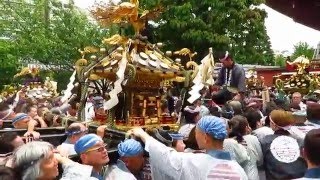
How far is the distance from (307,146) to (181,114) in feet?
12.2

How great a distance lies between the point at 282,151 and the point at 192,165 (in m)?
1.55

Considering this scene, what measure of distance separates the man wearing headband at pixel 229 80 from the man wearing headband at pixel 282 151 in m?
3.74

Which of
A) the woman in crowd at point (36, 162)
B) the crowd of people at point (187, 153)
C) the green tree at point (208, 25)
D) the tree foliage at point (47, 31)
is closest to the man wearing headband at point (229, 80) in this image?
the crowd of people at point (187, 153)

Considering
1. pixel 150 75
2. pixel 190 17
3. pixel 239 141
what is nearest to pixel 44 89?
pixel 190 17

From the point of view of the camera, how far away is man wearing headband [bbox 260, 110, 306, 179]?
4328 mm

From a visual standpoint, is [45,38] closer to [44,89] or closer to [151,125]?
[44,89]

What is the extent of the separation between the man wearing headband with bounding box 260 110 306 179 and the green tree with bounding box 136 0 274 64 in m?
13.5

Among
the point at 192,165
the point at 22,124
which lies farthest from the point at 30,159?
the point at 22,124

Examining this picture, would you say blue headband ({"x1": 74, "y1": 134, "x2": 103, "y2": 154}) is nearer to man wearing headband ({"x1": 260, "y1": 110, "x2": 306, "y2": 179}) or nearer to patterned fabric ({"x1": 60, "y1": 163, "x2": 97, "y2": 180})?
patterned fabric ({"x1": 60, "y1": 163, "x2": 97, "y2": 180})

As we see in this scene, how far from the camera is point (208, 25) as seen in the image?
1864 centimetres

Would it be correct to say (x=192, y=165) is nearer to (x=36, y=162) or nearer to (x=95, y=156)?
(x=95, y=156)

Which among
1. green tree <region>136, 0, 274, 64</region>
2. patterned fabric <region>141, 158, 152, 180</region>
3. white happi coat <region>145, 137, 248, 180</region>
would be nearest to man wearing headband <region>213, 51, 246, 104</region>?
patterned fabric <region>141, 158, 152, 180</region>

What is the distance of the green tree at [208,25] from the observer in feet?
60.5

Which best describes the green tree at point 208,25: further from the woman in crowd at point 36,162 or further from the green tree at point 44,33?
the woman in crowd at point 36,162
